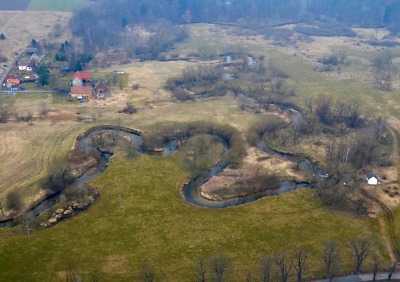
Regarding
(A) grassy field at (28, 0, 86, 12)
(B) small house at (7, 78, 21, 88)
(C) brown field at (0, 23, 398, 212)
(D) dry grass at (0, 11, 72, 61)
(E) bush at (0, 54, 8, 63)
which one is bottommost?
(C) brown field at (0, 23, 398, 212)

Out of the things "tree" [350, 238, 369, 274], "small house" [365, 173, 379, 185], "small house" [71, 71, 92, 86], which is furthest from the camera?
"small house" [71, 71, 92, 86]

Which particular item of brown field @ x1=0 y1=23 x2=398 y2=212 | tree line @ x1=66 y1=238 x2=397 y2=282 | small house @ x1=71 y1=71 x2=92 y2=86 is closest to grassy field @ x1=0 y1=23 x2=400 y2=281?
brown field @ x1=0 y1=23 x2=398 y2=212

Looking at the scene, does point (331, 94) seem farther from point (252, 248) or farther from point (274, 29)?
point (274, 29)

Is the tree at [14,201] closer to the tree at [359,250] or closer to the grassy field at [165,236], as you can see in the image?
the grassy field at [165,236]

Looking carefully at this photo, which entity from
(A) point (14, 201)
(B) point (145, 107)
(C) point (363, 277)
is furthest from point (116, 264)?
(B) point (145, 107)

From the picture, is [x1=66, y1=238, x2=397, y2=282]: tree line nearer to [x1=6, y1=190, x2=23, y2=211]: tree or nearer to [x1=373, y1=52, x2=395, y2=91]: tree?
[x1=6, y1=190, x2=23, y2=211]: tree

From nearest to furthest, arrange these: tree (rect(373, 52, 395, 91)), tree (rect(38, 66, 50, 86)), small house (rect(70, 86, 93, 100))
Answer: small house (rect(70, 86, 93, 100)) < tree (rect(38, 66, 50, 86)) < tree (rect(373, 52, 395, 91))
